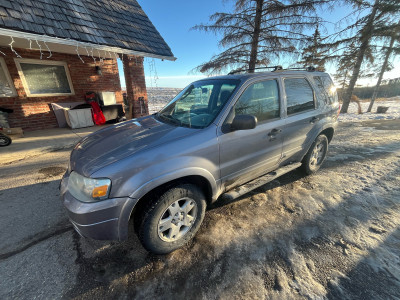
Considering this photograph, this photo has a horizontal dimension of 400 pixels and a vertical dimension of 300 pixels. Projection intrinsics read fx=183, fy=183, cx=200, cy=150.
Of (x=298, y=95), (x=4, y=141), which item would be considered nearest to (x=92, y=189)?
(x=298, y=95)

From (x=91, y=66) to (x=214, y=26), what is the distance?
5824 millimetres

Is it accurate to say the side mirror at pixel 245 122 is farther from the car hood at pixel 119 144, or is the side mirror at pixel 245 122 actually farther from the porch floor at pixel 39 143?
the porch floor at pixel 39 143

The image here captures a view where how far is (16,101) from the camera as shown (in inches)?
245

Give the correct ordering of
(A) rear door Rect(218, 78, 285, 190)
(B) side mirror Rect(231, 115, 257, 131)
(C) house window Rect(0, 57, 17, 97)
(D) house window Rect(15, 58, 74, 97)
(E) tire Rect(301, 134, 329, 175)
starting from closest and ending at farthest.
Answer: (B) side mirror Rect(231, 115, 257, 131), (A) rear door Rect(218, 78, 285, 190), (E) tire Rect(301, 134, 329, 175), (C) house window Rect(0, 57, 17, 97), (D) house window Rect(15, 58, 74, 97)

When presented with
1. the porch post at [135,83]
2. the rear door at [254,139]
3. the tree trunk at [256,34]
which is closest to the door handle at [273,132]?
the rear door at [254,139]

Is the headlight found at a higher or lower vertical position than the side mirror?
lower

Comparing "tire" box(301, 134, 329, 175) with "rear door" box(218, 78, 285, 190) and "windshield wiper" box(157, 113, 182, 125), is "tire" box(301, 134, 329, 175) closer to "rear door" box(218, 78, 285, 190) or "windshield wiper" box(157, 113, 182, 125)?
"rear door" box(218, 78, 285, 190)

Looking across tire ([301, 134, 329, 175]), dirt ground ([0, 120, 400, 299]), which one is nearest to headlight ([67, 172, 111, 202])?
dirt ground ([0, 120, 400, 299])

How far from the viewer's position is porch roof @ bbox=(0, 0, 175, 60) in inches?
171

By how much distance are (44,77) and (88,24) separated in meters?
2.84

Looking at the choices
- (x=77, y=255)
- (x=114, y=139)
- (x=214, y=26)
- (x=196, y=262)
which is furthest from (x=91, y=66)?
(x=196, y=262)

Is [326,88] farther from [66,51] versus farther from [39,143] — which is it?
[66,51]

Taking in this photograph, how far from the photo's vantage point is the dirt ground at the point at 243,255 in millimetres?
1631

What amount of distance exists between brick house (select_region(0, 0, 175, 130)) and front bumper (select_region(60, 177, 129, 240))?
4.93 meters
